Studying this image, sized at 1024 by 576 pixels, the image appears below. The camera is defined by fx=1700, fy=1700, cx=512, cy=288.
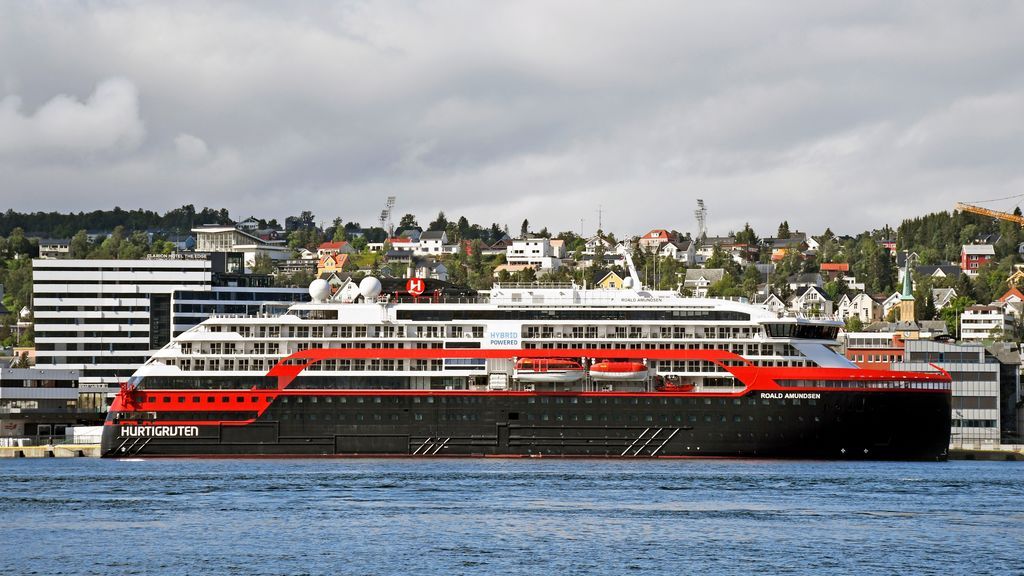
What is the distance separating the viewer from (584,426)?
7312 centimetres

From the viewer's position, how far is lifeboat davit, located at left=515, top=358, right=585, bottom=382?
7350 cm

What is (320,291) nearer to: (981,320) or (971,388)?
(971,388)

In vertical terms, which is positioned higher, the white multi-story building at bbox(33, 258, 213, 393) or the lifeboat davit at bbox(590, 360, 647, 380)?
the white multi-story building at bbox(33, 258, 213, 393)

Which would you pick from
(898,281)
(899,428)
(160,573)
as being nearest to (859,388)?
(899,428)

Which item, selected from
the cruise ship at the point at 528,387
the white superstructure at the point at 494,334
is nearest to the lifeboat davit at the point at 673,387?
the cruise ship at the point at 528,387

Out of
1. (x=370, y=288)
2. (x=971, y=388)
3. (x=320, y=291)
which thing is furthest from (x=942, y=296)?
(x=320, y=291)

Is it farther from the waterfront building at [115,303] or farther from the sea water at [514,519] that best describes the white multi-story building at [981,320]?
A: the sea water at [514,519]

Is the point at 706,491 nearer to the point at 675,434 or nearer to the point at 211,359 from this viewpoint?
the point at 675,434

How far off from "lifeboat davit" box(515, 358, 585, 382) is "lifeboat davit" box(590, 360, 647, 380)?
74 cm

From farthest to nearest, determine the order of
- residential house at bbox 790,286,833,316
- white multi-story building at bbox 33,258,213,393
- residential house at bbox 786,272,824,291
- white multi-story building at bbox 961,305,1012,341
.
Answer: residential house at bbox 786,272,824,291 → residential house at bbox 790,286,833,316 → white multi-story building at bbox 961,305,1012,341 → white multi-story building at bbox 33,258,213,393

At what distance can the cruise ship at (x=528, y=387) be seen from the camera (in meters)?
73.2

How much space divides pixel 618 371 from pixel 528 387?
4.00 m

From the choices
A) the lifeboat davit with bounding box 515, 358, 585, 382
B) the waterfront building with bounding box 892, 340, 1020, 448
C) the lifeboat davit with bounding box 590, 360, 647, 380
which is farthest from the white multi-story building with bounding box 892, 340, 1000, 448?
the lifeboat davit with bounding box 515, 358, 585, 382

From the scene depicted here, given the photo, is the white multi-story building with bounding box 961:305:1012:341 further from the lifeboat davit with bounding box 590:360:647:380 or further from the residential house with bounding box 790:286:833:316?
the lifeboat davit with bounding box 590:360:647:380
